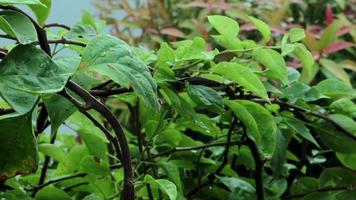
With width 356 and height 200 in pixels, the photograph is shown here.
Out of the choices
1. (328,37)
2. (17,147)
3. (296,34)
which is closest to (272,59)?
(296,34)

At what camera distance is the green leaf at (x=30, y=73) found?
0.35 metres

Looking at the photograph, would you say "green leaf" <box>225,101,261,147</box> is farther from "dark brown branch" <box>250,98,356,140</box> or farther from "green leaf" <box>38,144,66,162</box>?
"green leaf" <box>38,144,66,162</box>

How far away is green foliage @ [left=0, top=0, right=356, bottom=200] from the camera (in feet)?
1.26

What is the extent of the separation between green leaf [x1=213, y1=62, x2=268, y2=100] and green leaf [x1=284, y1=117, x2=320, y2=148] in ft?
0.47

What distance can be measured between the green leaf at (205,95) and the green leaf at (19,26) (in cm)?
17

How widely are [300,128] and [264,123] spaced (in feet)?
0.26

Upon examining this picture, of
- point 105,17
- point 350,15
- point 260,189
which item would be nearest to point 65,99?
point 260,189

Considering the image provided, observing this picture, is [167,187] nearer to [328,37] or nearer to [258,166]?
[258,166]

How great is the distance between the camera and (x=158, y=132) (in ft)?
1.98

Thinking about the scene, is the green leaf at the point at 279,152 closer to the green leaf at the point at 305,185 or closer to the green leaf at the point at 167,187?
the green leaf at the point at 305,185

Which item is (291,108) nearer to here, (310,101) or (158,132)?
(310,101)

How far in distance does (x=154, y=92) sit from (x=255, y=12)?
118cm

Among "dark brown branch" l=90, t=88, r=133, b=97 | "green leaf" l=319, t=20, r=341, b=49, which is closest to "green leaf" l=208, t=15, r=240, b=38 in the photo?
"dark brown branch" l=90, t=88, r=133, b=97

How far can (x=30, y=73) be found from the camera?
14.1 inches
